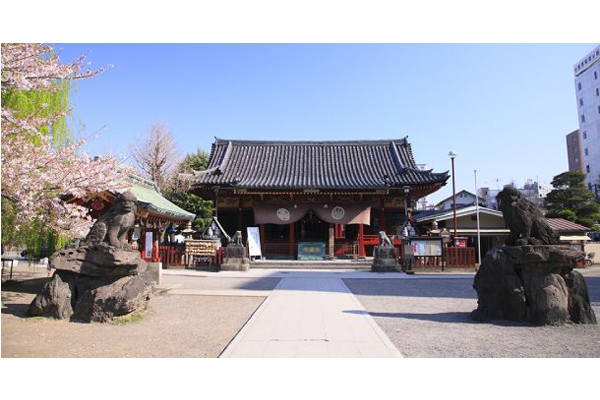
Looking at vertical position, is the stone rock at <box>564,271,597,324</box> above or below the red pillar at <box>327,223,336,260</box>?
below

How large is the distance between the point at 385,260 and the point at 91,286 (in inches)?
501

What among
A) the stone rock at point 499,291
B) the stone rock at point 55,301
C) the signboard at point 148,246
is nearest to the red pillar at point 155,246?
the signboard at point 148,246

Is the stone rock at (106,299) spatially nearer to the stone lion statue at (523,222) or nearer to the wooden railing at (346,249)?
the stone lion statue at (523,222)

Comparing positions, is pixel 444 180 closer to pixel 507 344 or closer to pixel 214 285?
pixel 214 285

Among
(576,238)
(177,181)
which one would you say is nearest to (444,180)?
A: (576,238)

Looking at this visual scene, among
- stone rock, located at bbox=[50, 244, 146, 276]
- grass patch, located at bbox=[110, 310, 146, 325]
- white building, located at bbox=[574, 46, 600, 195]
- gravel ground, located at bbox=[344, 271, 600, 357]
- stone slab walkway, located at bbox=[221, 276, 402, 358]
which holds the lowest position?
gravel ground, located at bbox=[344, 271, 600, 357]

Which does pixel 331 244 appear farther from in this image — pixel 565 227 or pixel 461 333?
pixel 461 333

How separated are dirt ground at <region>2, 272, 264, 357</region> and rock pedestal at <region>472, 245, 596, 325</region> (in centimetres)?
477

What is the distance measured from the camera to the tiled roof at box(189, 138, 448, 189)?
2095cm

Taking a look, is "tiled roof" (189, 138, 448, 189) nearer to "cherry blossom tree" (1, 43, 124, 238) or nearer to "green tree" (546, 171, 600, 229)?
"green tree" (546, 171, 600, 229)

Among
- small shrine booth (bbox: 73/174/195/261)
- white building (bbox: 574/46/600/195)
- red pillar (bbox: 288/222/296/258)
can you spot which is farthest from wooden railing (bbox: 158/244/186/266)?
white building (bbox: 574/46/600/195)

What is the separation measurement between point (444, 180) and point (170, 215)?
49.3 ft

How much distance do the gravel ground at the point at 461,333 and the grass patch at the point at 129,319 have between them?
14.7 feet

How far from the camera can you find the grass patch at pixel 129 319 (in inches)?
244
